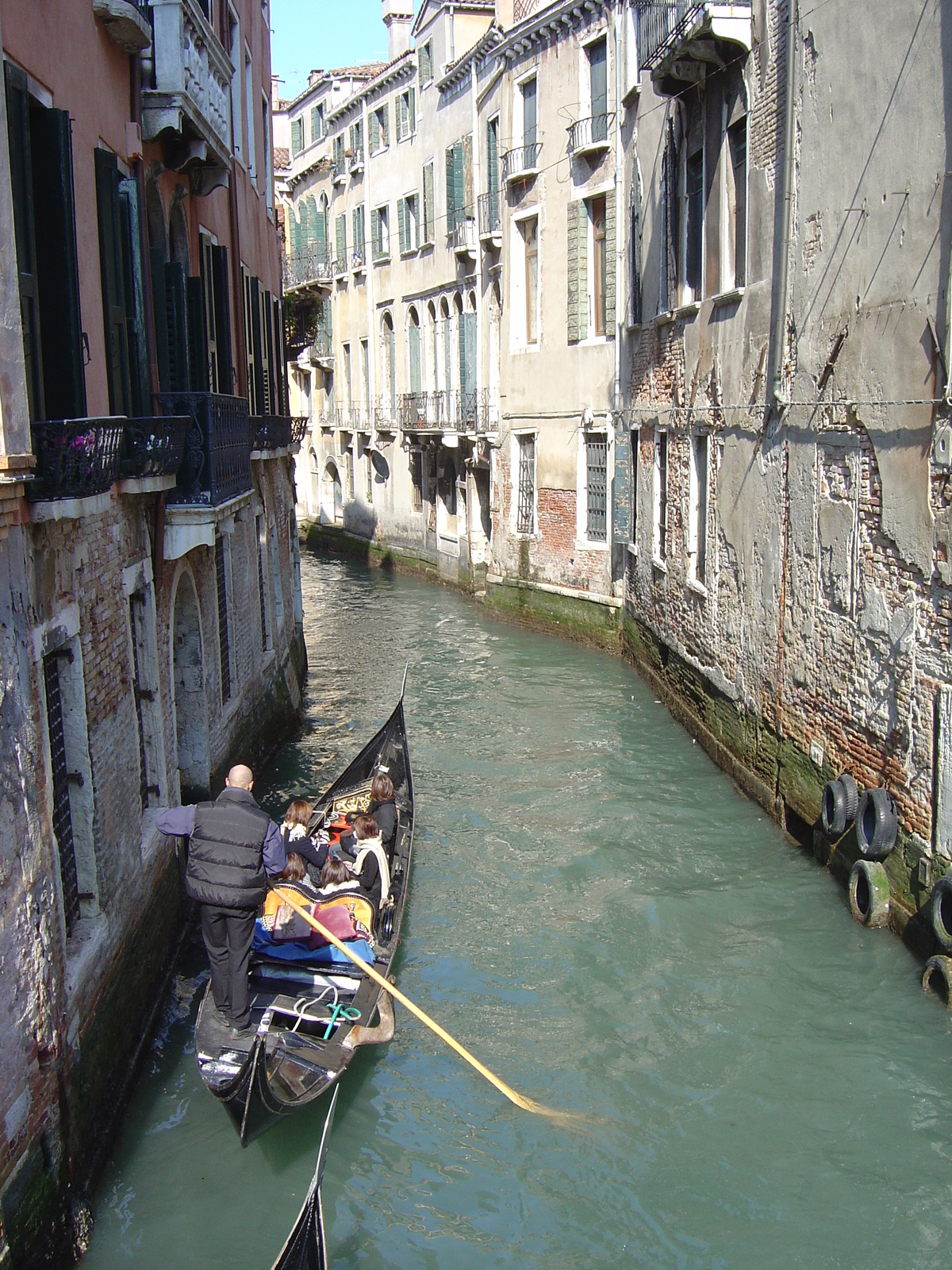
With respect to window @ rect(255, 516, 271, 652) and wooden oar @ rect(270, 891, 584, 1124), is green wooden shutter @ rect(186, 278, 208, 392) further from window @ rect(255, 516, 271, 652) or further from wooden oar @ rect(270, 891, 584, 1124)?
wooden oar @ rect(270, 891, 584, 1124)

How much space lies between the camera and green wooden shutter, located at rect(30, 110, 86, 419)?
4840 mm

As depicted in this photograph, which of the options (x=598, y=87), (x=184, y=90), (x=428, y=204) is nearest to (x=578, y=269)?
(x=598, y=87)

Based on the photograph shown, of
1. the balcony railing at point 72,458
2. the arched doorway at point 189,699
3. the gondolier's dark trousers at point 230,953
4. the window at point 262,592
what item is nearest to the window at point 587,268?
the window at point 262,592

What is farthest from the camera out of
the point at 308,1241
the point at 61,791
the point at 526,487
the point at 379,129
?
the point at 379,129

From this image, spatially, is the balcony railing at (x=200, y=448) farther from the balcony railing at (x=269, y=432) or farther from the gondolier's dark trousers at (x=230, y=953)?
the balcony railing at (x=269, y=432)

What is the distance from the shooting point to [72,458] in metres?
4.58

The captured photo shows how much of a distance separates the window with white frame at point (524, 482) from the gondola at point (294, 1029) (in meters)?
10.4

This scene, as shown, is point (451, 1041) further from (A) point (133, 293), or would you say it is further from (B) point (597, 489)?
(B) point (597, 489)

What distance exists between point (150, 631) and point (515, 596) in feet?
36.1

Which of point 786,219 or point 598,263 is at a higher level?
point 598,263

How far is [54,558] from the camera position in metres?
4.79

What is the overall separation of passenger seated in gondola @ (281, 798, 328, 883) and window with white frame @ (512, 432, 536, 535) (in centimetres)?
1014

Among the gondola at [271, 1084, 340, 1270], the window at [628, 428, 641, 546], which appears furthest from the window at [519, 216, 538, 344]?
the gondola at [271, 1084, 340, 1270]

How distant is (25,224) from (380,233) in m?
21.3
